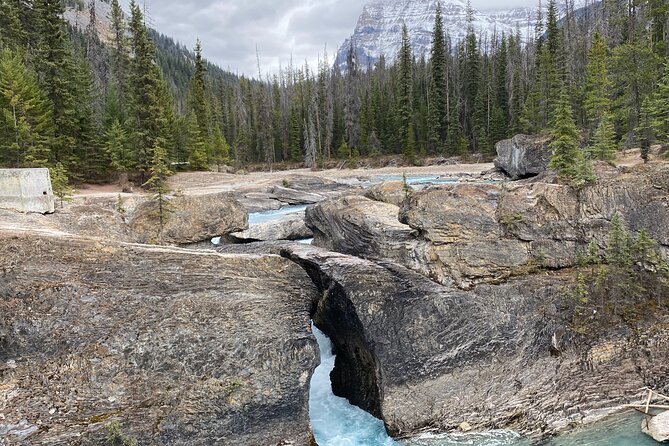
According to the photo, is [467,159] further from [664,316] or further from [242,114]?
[664,316]

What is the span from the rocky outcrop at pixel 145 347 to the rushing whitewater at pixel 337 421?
102 cm

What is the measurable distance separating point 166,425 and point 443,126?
67687mm

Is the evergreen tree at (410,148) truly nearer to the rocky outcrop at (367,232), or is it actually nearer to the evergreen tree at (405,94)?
the evergreen tree at (405,94)

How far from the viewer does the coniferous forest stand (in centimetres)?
3169

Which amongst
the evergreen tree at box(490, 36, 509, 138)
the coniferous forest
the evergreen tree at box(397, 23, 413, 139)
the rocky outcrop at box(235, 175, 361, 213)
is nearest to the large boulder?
the coniferous forest

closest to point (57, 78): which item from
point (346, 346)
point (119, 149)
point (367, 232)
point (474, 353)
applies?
point (119, 149)

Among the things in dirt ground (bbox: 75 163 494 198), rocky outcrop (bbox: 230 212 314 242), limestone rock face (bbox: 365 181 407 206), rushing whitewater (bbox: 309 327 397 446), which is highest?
dirt ground (bbox: 75 163 494 198)

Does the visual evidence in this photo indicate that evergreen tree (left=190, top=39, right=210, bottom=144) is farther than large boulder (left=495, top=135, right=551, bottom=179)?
Yes

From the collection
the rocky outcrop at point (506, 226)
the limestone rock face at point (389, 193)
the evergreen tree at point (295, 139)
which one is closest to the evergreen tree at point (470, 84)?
the evergreen tree at point (295, 139)

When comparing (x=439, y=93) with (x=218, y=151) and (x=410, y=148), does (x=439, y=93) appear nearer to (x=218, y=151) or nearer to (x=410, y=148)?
(x=410, y=148)

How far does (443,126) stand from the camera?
72312mm

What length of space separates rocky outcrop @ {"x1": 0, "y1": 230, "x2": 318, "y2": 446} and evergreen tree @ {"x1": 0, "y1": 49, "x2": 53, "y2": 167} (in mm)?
23356

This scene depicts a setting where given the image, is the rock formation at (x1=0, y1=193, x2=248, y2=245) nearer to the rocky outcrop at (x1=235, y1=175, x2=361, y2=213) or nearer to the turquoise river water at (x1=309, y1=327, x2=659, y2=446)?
the turquoise river water at (x1=309, y1=327, x2=659, y2=446)

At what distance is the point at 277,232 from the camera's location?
22.2m
